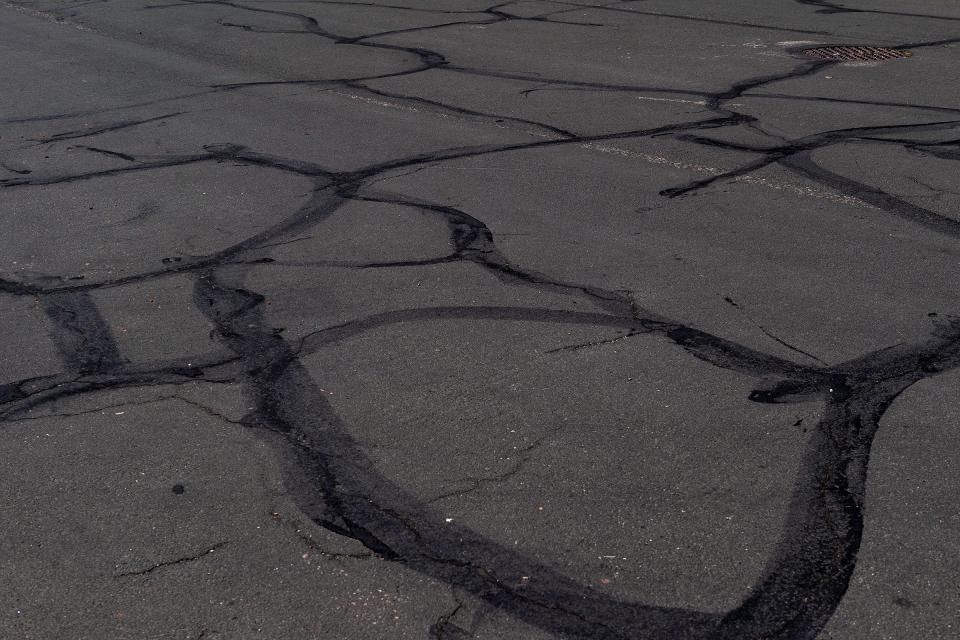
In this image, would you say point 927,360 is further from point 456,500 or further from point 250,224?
point 250,224

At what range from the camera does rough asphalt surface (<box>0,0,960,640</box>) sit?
143 inches

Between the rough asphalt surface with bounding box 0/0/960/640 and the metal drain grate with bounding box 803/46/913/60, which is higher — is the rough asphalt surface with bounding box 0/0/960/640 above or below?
below

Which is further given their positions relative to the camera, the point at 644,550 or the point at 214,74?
the point at 214,74

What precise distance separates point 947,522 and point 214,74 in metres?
11.5

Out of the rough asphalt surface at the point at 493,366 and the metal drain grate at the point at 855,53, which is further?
the metal drain grate at the point at 855,53

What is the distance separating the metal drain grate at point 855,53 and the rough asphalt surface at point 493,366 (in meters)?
1.10

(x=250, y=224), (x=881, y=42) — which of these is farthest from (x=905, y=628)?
(x=881, y=42)

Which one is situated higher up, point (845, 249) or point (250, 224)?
point (845, 249)

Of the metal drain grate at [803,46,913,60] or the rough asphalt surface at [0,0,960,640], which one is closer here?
the rough asphalt surface at [0,0,960,640]

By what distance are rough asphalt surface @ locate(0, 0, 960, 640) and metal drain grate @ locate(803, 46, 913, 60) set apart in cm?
110

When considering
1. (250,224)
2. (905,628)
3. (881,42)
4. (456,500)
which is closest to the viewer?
(905,628)

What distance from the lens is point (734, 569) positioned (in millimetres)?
3650

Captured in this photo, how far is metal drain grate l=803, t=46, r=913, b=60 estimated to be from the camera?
39.6ft

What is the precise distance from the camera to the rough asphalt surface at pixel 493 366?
3.63 metres
